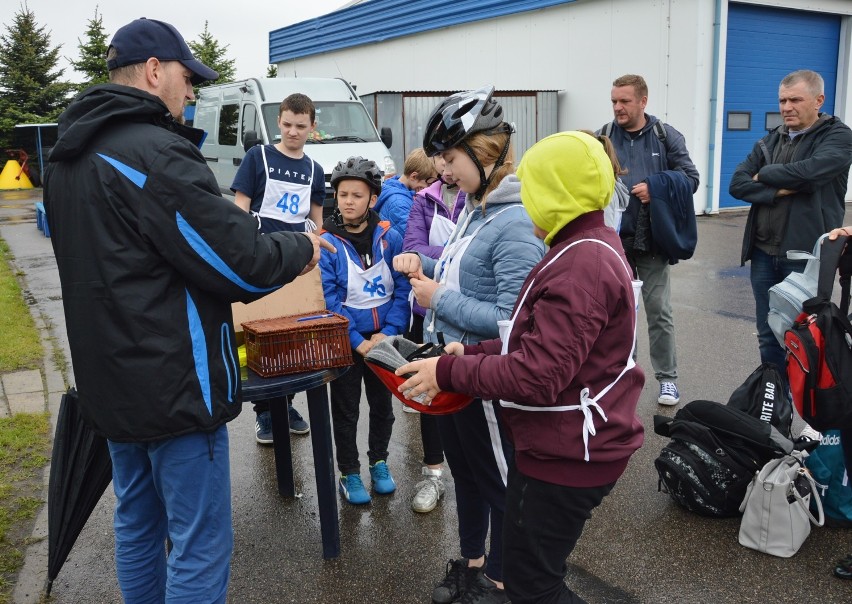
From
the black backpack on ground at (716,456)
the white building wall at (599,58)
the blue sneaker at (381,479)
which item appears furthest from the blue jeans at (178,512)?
the white building wall at (599,58)

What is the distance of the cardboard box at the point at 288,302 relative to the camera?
3.54 metres

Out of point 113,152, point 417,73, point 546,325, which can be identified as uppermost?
point 417,73

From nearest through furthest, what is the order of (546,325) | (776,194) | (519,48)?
(546,325)
(776,194)
(519,48)

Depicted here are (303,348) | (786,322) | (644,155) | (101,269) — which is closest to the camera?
(101,269)

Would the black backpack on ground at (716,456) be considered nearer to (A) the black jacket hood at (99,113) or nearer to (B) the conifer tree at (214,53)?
(A) the black jacket hood at (99,113)

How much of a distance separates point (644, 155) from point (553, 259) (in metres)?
3.43

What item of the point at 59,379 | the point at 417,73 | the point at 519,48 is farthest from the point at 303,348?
the point at 417,73

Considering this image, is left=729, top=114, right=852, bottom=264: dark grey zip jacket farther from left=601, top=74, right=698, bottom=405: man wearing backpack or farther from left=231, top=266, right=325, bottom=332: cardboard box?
left=231, top=266, right=325, bottom=332: cardboard box

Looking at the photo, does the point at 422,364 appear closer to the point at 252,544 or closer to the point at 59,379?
the point at 252,544

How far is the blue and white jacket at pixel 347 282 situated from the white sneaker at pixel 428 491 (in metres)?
0.87

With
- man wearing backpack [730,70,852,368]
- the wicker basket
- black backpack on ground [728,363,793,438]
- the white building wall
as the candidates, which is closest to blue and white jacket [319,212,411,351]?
the wicker basket

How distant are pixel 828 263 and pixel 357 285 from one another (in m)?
2.28

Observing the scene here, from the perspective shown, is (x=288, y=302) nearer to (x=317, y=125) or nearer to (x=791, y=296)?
(x=791, y=296)

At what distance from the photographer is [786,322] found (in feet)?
12.1
